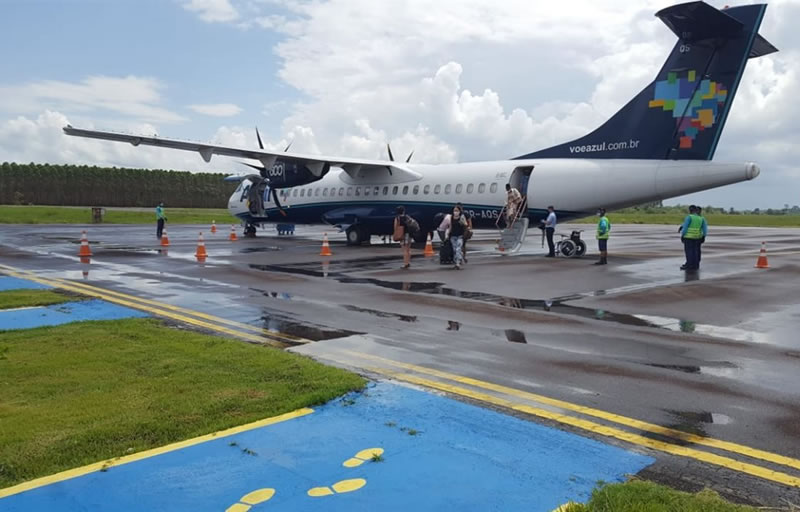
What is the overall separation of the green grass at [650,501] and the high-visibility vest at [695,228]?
45.7ft

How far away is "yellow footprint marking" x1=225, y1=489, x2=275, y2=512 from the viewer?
357 centimetres

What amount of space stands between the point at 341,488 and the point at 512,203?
17.8m

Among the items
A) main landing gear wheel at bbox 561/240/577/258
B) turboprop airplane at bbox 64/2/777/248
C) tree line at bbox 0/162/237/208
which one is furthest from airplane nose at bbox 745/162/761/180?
tree line at bbox 0/162/237/208

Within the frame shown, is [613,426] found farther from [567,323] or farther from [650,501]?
[567,323]

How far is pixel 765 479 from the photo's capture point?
3939mm

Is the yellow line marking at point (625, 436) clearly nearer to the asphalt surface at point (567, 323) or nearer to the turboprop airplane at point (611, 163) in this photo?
the asphalt surface at point (567, 323)

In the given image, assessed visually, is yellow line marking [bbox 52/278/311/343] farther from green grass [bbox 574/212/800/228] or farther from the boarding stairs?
green grass [bbox 574/212/800/228]

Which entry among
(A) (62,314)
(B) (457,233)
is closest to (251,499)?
(A) (62,314)

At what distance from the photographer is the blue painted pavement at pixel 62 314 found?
355 inches

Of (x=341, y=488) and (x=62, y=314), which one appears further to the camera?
A: (x=62, y=314)

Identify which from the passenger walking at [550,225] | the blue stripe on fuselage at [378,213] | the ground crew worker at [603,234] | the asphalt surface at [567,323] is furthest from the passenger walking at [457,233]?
the blue stripe on fuselage at [378,213]

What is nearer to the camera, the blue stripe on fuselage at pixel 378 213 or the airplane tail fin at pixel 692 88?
the airplane tail fin at pixel 692 88

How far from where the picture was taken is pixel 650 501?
11.7ft

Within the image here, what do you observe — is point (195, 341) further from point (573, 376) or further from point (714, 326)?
point (714, 326)
